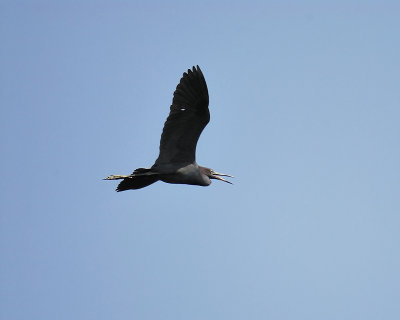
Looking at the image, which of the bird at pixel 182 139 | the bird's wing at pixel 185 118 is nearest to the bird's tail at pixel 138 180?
the bird at pixel 182 139

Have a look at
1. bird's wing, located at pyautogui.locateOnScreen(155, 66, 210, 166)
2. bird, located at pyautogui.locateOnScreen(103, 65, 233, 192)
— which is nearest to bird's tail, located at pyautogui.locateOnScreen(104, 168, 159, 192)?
bird, located at pyautogui.locateOnScreen(103, 65, 233, 192)

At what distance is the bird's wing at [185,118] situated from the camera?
2775cm

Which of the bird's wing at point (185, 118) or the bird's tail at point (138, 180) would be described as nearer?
the bird's wing at point (185, 118)

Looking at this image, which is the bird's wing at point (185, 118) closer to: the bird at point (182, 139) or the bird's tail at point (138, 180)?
the bird at point (182, 139)

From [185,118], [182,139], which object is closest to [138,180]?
[182,139]

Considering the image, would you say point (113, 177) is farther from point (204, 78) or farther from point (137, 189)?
point (204, 78)

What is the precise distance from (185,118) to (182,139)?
1.73 ft

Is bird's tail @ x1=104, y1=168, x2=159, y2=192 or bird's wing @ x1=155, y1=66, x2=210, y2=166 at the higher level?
bird's wing @ x1=155, y1=66, x2=210, y2=166

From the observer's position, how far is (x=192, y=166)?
2847 cm

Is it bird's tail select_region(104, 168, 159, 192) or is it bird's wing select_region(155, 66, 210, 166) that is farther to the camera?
bird's tail select_region(104, 168, 159, 192)

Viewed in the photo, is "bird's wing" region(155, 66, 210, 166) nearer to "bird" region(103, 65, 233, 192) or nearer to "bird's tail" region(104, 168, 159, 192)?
"bird" region(103, 65, 233, 192)

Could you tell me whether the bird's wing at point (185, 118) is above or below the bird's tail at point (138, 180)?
above

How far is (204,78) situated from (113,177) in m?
3.10

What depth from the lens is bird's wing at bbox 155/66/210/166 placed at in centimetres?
2775
